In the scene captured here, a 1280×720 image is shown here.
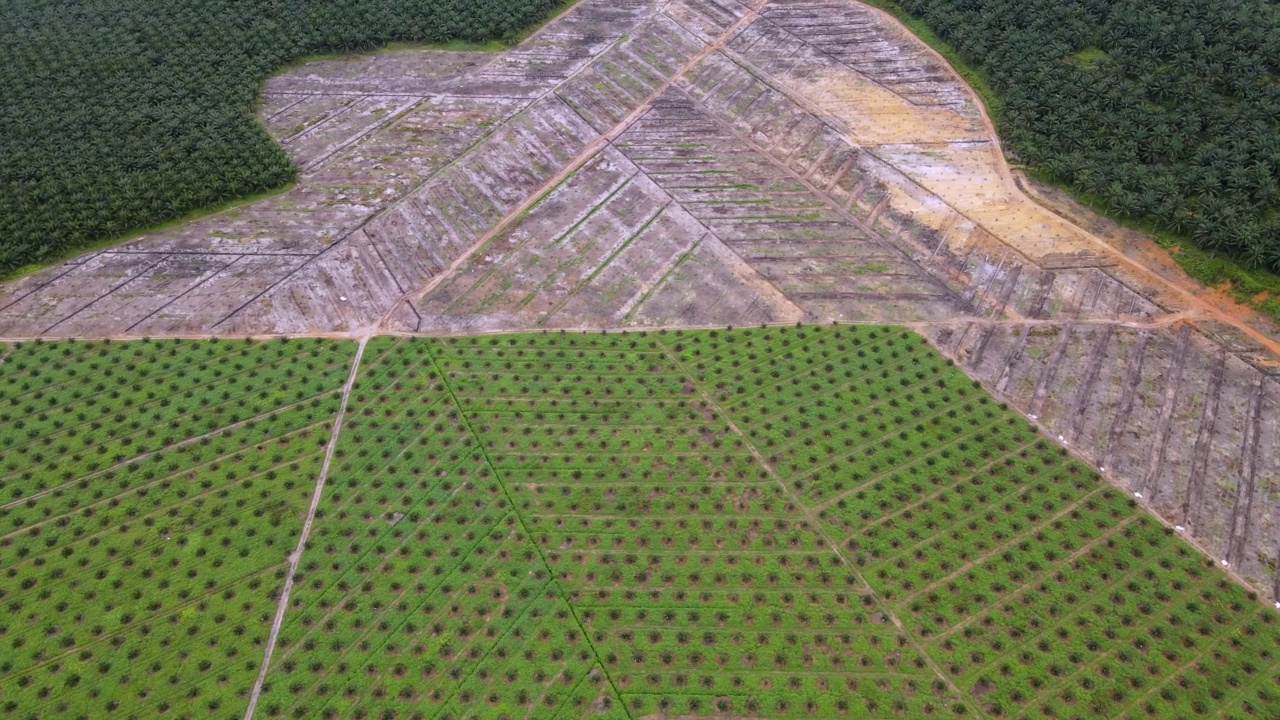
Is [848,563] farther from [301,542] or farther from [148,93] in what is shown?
[148,93]

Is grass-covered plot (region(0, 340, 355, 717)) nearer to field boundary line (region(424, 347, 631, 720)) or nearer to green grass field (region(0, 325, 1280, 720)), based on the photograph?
green grass field (region(0, 325, 1280, 720))

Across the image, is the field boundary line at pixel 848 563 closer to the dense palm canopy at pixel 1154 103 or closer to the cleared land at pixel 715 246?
the cleared land at pixel 715 246

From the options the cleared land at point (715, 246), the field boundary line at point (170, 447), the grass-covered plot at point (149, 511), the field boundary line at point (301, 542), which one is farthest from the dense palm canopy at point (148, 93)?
the field boundary line at point (301, 542)

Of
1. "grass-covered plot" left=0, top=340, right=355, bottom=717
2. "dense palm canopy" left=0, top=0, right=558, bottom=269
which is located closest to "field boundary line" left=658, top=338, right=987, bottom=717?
"grass-covered plot" left=0, top=340, right=355, bottom=717

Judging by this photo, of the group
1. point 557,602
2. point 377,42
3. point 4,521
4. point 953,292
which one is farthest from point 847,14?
point 4,521

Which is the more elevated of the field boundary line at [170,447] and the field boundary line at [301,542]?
the field boundary line at [170,447]

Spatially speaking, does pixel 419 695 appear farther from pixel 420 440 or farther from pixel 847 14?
pixel 847 14
